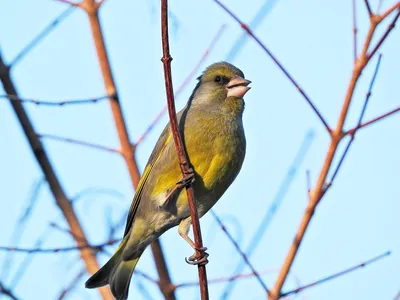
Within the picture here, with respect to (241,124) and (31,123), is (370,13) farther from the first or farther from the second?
(31,123)

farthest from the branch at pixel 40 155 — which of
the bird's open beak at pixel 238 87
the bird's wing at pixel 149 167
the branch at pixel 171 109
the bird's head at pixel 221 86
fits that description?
the bird's open beak at pixel 238 87

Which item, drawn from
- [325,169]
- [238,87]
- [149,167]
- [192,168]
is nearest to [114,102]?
[149,167]

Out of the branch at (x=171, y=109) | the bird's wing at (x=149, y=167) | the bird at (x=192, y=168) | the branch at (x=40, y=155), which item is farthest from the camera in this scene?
the bird's wing at (x=149, y=167)

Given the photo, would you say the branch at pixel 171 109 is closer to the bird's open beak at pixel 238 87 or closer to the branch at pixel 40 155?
the branch at pixel 40 155

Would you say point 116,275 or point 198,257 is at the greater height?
point 116,275

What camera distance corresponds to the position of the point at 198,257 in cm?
413

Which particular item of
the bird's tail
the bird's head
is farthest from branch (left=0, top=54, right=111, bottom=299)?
the bird's head

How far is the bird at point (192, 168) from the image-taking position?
459cm

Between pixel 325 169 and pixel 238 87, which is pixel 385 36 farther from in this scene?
pixel 238 87

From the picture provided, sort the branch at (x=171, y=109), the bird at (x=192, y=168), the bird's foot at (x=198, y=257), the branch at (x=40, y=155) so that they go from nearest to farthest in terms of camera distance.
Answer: the branch at (x=171, y=109)
the bird's foot at (x=198, y=257)
the branch at (x=40, y=155)
the bird at (x=192, y=168)

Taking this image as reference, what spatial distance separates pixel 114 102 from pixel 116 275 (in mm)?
1207

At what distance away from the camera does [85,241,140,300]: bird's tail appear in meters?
4.66

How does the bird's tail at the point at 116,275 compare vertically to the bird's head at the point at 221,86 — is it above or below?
below

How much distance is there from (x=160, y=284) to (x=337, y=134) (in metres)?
1.58
